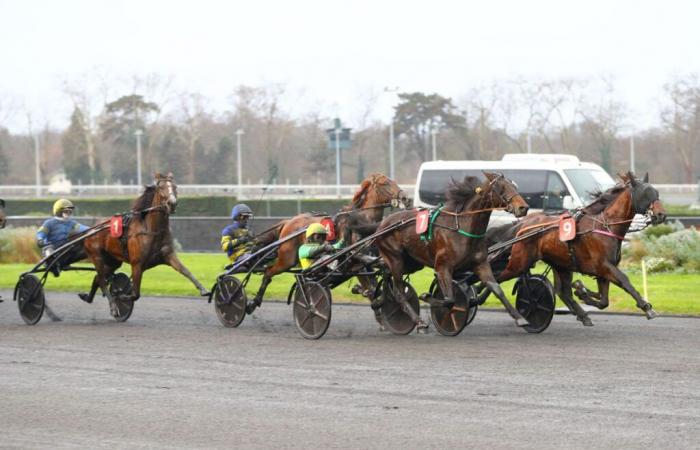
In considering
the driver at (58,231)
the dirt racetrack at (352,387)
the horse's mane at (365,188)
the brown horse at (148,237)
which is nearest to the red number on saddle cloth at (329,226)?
the horse's mane at (365,188)

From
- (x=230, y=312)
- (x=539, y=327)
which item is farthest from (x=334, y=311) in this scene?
(x=539, y=327)

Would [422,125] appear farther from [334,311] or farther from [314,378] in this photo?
[314,378]

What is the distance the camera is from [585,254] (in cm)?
1270

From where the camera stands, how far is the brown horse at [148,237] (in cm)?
1452

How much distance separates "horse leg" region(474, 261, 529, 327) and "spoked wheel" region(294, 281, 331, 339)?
150 centimetres

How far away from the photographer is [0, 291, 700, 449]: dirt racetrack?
23.7 feet

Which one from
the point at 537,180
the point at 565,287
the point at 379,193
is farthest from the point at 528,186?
the point at 565,287

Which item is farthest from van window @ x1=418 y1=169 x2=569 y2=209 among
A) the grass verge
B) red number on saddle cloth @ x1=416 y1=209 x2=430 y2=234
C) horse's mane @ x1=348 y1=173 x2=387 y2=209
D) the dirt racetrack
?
red number on saddle cloth @ x1=416 y1=209 x2=430 y2=234

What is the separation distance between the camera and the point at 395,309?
13055 mm

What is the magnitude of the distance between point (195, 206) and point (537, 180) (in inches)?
774

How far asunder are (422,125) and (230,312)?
54931 millimetres

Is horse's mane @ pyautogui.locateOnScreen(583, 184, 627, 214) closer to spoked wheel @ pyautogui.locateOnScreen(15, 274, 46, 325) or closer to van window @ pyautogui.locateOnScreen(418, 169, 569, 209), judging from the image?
spoked wheel @ pyautogui.locateOnScreen(15, 274, 46, 325)

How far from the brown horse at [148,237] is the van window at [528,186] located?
8508 mm

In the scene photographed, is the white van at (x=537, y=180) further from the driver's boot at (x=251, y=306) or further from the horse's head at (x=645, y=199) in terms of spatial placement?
the horse's head at (x=645, y=199)
